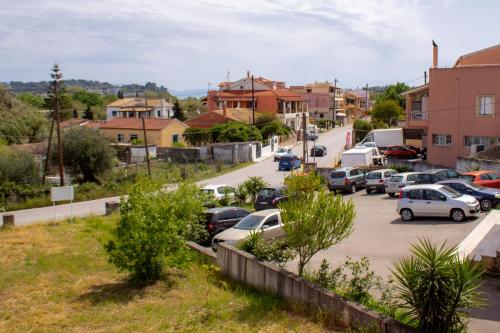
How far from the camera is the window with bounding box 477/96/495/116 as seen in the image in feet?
123

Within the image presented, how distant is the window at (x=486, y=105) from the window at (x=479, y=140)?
1.62 m

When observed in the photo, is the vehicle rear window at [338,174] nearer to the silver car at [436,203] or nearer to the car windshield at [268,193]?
the car windshield at [268,193]

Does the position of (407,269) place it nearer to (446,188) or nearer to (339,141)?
(446,188)

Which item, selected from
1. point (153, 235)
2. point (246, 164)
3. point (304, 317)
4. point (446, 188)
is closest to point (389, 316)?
point (304, 317)

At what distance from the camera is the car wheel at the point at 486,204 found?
2380cm

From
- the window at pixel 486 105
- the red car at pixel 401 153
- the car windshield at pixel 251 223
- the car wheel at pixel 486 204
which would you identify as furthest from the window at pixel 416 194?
the red car at pixel 401 153

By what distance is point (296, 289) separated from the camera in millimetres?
12773

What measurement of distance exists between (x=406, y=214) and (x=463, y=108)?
1878 cm

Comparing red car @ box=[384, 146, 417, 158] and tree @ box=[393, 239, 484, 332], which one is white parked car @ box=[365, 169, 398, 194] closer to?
red car @ box=[384, 146, 417, 158]

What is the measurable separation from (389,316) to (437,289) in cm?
129

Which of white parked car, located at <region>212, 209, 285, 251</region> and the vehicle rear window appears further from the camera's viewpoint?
the vehicle rear window

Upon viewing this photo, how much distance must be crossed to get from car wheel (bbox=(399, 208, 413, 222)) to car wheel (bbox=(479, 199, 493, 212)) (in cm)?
314

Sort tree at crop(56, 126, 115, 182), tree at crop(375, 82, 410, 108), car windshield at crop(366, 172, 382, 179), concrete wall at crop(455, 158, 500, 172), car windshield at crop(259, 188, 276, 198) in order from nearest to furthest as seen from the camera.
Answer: car windshield at crop(259, 188, 276, 198) < concrete wall at crop(455, 158, 500, 172) < car windshield at crop(366, 172, 382, 179) < tree at crop(56, 126, 115, 182) < tree at crop(375, 82, 410, 108)

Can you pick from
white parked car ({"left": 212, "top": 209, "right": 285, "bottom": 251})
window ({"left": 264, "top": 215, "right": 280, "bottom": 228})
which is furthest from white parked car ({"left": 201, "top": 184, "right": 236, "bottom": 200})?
window ({"left": 264, "top": 215, "right": 280, "bottom": 228})
